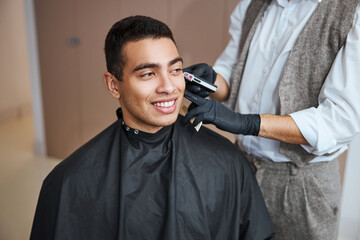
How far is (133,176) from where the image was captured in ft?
4.19

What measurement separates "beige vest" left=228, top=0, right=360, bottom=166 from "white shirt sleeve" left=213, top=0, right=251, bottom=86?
39 cm

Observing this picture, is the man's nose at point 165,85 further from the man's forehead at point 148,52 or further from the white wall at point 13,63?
the white wall at point 13,63

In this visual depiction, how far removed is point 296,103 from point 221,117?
11.9 inches

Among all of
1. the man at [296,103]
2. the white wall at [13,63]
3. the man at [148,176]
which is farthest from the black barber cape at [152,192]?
the white wall at [13,63]

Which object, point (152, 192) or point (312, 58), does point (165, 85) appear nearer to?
point (152, 192)

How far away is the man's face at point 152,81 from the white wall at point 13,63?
3902 millimetres

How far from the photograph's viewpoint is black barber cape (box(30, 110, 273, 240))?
1229 mm

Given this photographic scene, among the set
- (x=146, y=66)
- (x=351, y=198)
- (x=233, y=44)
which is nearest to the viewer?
(x=146, y=66)

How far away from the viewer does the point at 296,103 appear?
1.30 meters

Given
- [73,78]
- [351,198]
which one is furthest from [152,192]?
[73,78]

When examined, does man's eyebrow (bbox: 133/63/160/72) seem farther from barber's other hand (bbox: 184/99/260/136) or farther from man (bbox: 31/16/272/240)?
barber's other hand (bbox: 184/99/260/136)

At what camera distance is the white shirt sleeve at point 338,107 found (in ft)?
3.69

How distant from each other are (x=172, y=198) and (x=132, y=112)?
0.35 m

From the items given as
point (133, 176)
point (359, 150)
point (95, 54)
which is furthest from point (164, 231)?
point (95, 54)
